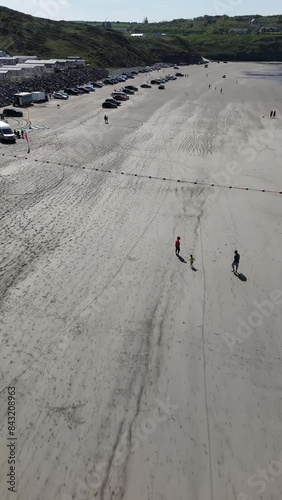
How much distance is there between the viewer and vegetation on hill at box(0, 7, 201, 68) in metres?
101

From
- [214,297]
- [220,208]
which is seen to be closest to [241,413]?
[214,297]

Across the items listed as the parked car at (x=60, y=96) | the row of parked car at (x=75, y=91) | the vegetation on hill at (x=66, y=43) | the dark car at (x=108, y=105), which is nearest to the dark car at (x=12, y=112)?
the dark car at (x=108, y=105)

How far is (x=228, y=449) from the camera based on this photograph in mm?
10109

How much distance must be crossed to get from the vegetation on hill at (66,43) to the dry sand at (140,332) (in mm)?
90588

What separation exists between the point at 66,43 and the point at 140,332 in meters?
121

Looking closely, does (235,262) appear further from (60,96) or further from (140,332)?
(60,96)

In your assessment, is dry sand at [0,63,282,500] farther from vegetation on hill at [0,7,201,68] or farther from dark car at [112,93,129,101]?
vegetation on hill at [0,7,201,68]

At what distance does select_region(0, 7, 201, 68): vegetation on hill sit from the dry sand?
90.6 meters

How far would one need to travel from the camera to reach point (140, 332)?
13812 mm

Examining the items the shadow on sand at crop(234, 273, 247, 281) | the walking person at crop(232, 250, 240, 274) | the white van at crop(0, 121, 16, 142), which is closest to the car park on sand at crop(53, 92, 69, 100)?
the white van at crop(0, 121, 16, 142)

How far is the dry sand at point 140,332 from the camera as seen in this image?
381 inches

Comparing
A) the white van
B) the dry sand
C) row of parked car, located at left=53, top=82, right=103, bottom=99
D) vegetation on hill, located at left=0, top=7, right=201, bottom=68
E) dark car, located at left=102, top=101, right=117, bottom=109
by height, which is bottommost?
the dry sand

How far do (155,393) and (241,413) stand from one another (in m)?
2.83

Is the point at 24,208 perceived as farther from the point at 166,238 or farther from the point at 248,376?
the point at 248,376
